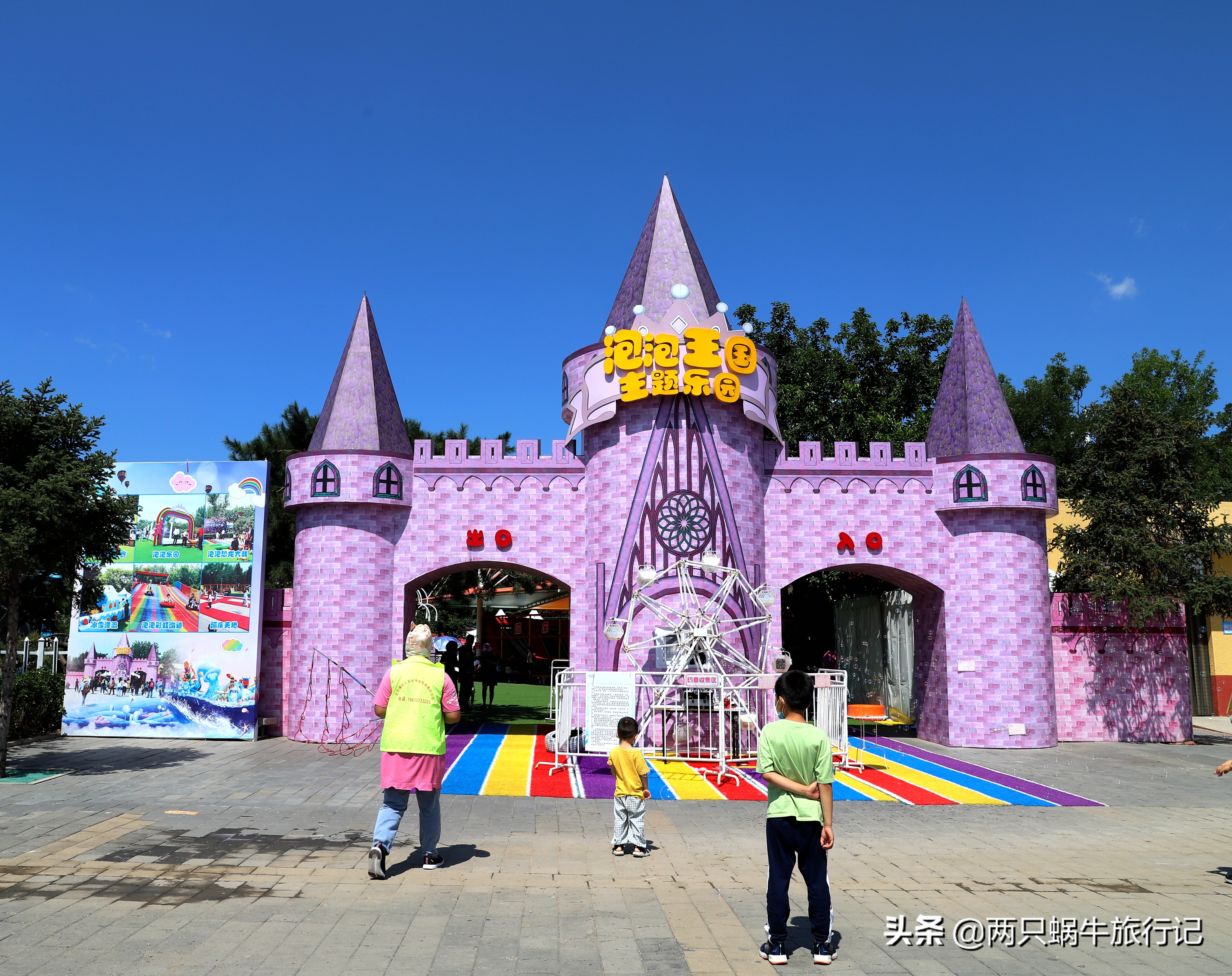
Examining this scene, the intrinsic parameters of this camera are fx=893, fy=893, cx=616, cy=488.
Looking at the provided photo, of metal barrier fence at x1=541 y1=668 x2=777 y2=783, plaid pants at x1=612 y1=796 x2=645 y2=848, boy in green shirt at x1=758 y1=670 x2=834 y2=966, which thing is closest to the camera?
boy in green shirt at x1=758 y1=670 x2=834 y2=966

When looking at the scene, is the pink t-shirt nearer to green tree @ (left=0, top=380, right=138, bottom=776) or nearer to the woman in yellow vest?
the woman in yellow vest

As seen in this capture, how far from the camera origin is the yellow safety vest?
709 centimetres

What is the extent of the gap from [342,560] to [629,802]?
10.6 metres

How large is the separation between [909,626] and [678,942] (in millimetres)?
16260

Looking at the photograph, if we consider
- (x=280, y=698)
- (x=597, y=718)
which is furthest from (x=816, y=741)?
(x=280, y=698)

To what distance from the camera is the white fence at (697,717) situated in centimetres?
1347

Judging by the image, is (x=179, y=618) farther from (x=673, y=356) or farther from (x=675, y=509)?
(x=673, y=356)

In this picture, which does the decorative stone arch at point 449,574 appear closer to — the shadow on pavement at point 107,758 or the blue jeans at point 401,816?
the shadow on pavement at point 107,758

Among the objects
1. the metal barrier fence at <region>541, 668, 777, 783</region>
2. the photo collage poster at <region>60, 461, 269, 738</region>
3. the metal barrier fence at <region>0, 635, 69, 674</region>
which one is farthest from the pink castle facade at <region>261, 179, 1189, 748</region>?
the metal barrier fence at <region>0, 635, 69, 674</region>

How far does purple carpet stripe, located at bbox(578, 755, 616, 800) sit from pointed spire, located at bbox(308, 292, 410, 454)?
23.3ft

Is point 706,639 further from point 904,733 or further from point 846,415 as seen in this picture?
point 846,415

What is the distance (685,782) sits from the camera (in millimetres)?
12648

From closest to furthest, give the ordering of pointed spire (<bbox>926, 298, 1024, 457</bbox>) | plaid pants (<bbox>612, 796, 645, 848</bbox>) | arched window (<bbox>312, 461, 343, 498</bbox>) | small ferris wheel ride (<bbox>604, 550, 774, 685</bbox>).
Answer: plaid pants (<bbox>612, 796, 645, 848</bbox>), small ferris wheel ride (<bbox>604, 550, 774, 685</bbox>), arched window (<bbox>312, 461, 343, 498</bbox>), pointed spire (<bbox>926, 298, 1024, 457</bbox>)

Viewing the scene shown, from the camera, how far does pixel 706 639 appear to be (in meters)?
14.2
